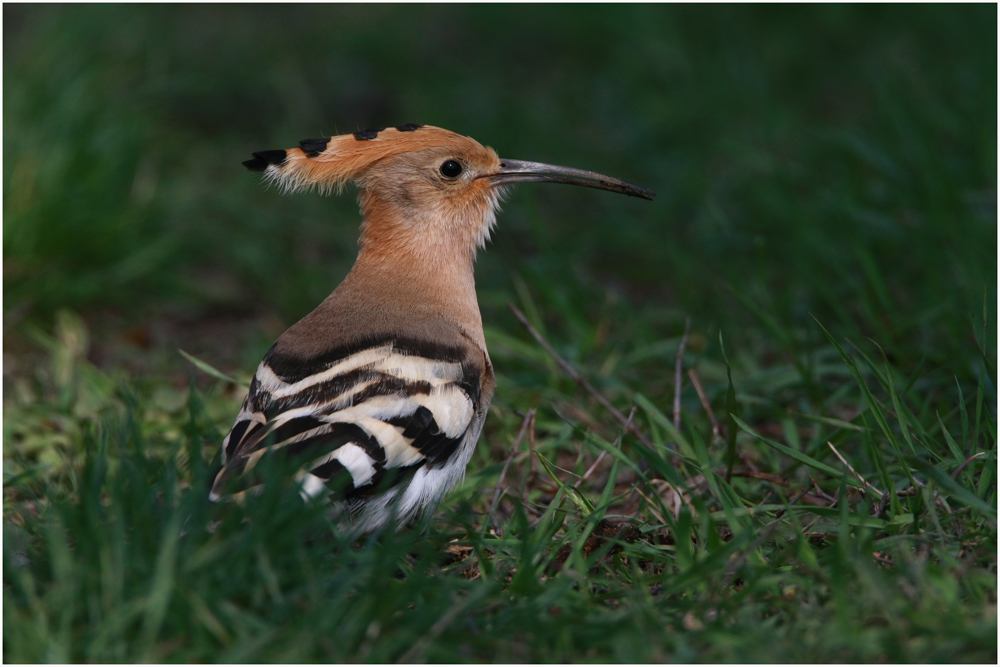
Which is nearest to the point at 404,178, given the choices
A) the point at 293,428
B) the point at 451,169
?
the point at 451,169

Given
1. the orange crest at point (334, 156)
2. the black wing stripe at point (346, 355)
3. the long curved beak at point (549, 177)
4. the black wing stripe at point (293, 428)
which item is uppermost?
the orange crest at point (334, 156)

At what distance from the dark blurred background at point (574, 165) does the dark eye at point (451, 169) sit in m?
0.50

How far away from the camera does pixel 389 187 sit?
95.7 inches

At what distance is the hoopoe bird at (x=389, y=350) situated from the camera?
186cm

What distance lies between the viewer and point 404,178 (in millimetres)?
2426

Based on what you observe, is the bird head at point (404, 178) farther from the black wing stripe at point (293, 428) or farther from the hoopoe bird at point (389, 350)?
the black wing stripe at point (293, 428)

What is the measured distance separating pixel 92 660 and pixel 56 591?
0.13 meters

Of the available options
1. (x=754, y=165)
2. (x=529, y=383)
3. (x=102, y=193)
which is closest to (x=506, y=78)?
(x=754, y=165)

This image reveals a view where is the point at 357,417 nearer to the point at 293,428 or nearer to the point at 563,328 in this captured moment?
the point at 293,428

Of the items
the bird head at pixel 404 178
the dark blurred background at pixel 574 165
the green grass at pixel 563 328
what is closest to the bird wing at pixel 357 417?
the green grass at pixel 563 328

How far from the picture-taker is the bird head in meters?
2.38

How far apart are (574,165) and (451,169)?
6.27ft

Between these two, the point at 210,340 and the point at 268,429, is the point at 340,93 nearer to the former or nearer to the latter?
the point at 210,340

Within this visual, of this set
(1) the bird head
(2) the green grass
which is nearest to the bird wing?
(2) the green grass
